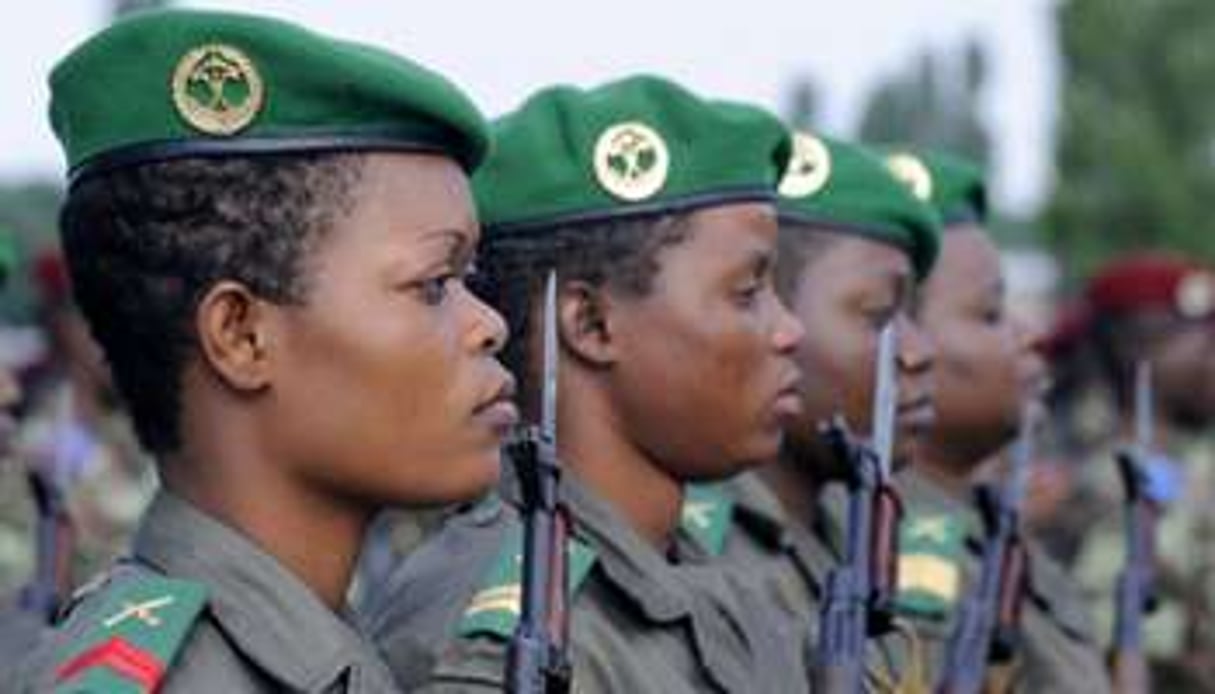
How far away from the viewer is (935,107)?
129 feet

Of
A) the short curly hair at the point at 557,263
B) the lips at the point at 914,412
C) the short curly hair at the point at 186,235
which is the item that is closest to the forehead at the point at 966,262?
the lips at the point at 914,412

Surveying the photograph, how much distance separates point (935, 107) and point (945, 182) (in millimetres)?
→ 32092

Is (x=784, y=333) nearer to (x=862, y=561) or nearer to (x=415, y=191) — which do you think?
(x=862, y=561)

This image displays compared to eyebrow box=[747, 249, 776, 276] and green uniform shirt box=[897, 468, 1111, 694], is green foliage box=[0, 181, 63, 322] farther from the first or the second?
eyebrow box=[747, 249, 776, 276]

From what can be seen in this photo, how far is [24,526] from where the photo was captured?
8.74 meters

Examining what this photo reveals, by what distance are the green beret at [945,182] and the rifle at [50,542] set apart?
1.93 metres

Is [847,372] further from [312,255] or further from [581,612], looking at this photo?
[312,255]

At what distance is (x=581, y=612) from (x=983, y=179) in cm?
330

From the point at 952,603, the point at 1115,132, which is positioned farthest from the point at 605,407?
the point at 1115,132

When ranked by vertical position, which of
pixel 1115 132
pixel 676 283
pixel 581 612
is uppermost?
pixel 676 283

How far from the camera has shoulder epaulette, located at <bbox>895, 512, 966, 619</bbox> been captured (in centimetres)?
681

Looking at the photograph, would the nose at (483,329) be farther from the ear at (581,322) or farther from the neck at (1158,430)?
the neck at (1158,430)

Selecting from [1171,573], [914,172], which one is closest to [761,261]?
[914,172]

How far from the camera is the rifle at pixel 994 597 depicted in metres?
6.45
